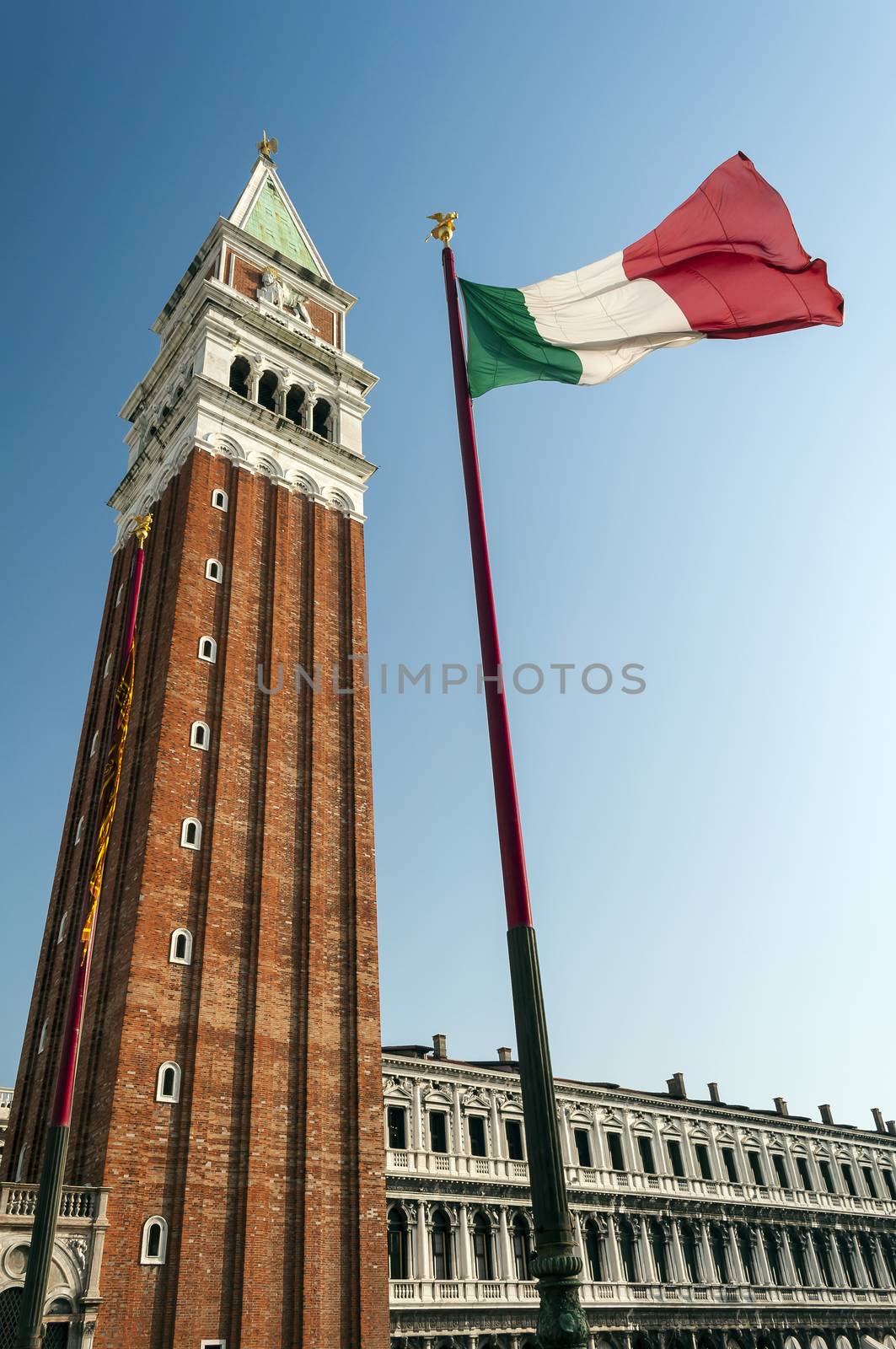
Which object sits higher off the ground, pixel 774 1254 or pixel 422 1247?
pixel 774 1254

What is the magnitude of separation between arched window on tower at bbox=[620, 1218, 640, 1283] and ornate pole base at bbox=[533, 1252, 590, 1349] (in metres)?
43.4

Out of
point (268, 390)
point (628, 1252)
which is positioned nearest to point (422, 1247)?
point (628, 1252)

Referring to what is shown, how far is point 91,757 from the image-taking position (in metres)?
39.6

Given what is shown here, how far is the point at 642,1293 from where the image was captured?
1857 inches

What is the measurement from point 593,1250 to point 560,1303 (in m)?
42.6

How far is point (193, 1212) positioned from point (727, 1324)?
36.0 metres

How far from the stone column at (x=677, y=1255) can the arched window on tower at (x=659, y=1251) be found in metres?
0.46

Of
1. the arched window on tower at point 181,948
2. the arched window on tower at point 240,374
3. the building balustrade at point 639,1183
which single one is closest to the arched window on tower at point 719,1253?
the building balustrade at point 639,1183

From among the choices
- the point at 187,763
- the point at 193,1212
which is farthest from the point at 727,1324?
the point at 187,763

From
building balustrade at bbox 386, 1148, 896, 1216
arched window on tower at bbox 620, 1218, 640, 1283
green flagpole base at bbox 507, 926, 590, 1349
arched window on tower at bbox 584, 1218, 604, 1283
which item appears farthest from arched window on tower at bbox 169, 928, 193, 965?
arched window on tower at bbox 620, 1218, 640, 1283

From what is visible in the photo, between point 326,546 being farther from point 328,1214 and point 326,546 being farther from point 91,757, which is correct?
point 328,1214

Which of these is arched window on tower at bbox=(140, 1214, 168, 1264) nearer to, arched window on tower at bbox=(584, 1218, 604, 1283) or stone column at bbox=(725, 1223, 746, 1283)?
arched window on tower at bbox=(584, 1218, 604, 1283)

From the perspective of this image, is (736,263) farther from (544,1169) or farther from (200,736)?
(200,736)

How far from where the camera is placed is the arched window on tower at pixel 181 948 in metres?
29.3
